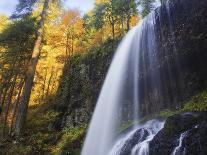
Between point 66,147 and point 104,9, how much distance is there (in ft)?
70.5

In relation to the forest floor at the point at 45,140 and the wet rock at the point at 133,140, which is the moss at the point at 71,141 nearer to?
the forest floor at the point at 45,140

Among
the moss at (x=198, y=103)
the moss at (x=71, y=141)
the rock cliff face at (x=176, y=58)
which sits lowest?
the moss at (x=71, y=141)

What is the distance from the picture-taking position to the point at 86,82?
22172mm

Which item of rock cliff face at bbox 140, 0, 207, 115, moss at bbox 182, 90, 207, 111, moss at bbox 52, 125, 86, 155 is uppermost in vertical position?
rock cliff face at bbox 140, 0, 207, 115

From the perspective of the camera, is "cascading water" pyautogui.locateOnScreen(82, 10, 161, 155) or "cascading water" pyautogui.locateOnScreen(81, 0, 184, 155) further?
"cascading water" pyautogui.locateOnScreen(82, 10, 161, 155)

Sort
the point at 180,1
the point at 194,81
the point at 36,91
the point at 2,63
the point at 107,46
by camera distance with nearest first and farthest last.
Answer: the point at 194,81 < the point at 180,1 < the point at 107,46 < the point at 2,63 < the point at 36,91

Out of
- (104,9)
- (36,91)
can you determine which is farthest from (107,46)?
(104,9)

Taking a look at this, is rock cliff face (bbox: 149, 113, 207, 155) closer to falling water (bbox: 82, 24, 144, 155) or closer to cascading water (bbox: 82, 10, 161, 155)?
falling water (bbox: 82, 24, 144, 155)

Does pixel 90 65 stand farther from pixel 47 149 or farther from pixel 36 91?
pixel 36 91

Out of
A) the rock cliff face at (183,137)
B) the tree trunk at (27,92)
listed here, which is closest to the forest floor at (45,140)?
the tree trunk at (27,92)

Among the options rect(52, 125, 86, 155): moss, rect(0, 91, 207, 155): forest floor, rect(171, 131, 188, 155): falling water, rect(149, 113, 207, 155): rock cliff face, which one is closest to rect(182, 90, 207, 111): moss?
rect(0, 91, 207, 155): forest floor

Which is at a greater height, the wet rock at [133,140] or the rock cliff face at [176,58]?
the rock cliff face at [176,58]

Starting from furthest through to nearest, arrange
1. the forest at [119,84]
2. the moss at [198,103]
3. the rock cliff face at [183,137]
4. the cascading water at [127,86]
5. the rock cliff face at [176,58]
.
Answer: the cascading water at [127,86] < the rock cliff face at [176,58] < the forest at [119,84] < the moss at [198,103] < the rock cliff face at [183,137]

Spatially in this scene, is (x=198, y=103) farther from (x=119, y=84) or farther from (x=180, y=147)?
(x=119, y=84)
